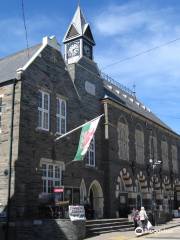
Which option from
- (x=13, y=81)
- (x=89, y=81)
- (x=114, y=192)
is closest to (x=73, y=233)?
(x=13, y=81)

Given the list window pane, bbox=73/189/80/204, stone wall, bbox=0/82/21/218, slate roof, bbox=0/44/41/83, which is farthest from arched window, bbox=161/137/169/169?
stone wall, bbox=0/82/21/218

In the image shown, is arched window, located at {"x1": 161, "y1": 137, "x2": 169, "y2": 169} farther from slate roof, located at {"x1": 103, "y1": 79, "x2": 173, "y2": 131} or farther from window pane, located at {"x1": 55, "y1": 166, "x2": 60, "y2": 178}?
window pane, located at {"x1": 55, "y1": 166, "x2": 60, "y2": 178}

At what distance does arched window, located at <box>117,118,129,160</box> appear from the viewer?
34.8 metres

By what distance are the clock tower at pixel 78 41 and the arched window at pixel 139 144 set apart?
9.08 meters

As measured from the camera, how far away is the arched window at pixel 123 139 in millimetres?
34750

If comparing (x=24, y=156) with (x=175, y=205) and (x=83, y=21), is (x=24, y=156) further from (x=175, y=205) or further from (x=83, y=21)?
(x=175, y=205)

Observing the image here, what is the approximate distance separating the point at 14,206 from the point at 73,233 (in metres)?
3.65

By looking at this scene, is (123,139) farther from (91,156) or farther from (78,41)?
(78,41)

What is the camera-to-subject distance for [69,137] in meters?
27.8

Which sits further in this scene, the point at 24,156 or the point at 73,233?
the point at 24,156

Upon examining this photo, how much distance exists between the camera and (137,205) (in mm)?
37031

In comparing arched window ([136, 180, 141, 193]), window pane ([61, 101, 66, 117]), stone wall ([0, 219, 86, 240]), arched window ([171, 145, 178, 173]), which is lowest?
stone wall ([0, 219, 86, 240])

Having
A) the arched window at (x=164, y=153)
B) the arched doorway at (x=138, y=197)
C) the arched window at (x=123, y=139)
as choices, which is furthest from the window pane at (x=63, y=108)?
the arched window at (x=164, y=153)

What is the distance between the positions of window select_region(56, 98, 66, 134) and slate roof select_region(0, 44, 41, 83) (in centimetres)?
358
